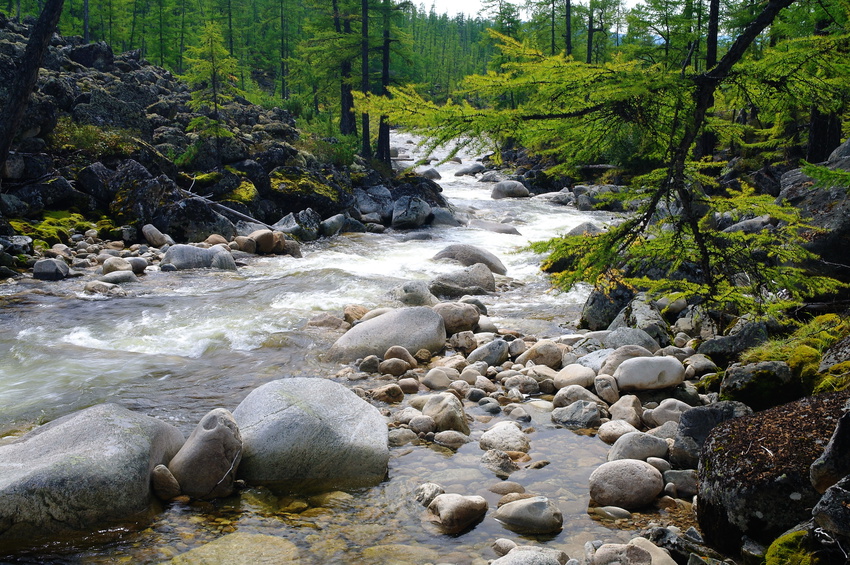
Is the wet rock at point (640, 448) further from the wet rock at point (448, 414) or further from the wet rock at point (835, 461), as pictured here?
the wet rock at point (835, 461)

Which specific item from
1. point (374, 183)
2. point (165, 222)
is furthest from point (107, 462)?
point (374, 183)

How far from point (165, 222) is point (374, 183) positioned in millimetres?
9371

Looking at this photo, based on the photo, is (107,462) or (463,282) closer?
(107,462)

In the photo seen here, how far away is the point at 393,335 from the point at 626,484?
4023mm

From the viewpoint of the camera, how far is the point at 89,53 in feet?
93.2

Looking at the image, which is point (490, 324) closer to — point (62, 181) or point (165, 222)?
point (165, 222)

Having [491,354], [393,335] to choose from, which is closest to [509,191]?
[393,335]

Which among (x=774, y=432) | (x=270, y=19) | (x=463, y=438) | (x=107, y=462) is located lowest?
(x=463, y=438)

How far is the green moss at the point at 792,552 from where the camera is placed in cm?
250

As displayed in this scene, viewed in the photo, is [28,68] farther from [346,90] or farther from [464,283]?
[346,90]

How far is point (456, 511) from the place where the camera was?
3.68 metres

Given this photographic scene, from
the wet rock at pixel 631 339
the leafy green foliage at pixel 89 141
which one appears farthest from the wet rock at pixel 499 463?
the leafy green foliage at pixel 89 141

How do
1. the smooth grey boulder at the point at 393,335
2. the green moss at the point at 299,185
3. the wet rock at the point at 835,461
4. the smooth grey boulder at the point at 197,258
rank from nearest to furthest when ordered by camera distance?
the wet rock at the point at 835,461, the smooth grey boulder at the point at 393,335, the smooth grey boulder at the point at 197,258, the green moss at the point at 299,185

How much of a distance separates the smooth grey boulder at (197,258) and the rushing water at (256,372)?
0.47 metres
